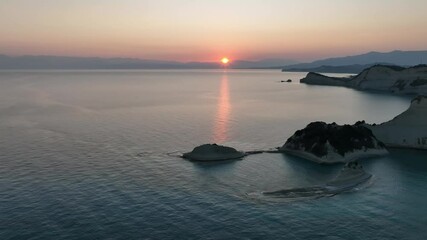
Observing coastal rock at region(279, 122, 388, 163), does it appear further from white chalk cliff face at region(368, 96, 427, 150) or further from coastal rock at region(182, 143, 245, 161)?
coastal rock at region(182, 143, 245, 161)

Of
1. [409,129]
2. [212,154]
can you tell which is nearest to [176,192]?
[212,154]

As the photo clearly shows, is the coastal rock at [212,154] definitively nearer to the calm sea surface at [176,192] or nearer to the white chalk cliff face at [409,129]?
the calm sea surface at [176,192]

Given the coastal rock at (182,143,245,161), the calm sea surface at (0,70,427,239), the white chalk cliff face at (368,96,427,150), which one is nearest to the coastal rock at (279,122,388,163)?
the calm sea surface at (0,70,427,239)

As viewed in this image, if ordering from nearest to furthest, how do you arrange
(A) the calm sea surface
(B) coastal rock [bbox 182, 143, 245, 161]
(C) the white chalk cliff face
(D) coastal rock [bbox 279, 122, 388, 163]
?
(A) the calm sea surface < (B) coastal rock [bbox 182, 143, 245, 161] < (D) coastal rock [bbox 279, 122, 388, 163] < (C) the white chalk cliff face

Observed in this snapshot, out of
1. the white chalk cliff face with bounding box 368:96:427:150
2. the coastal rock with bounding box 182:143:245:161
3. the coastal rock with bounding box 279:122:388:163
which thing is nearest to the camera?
the coastal rock with bounding box 182:143:245:161

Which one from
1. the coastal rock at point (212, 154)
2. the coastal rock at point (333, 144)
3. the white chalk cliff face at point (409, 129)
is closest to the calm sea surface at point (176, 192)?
the coastal rock at point (212, 154)

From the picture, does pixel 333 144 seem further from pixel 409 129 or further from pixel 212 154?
pixel 212 154

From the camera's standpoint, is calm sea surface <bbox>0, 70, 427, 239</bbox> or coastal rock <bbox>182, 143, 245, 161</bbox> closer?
calm sea surface <bbox>0, 70, 427, 239</bbox>
